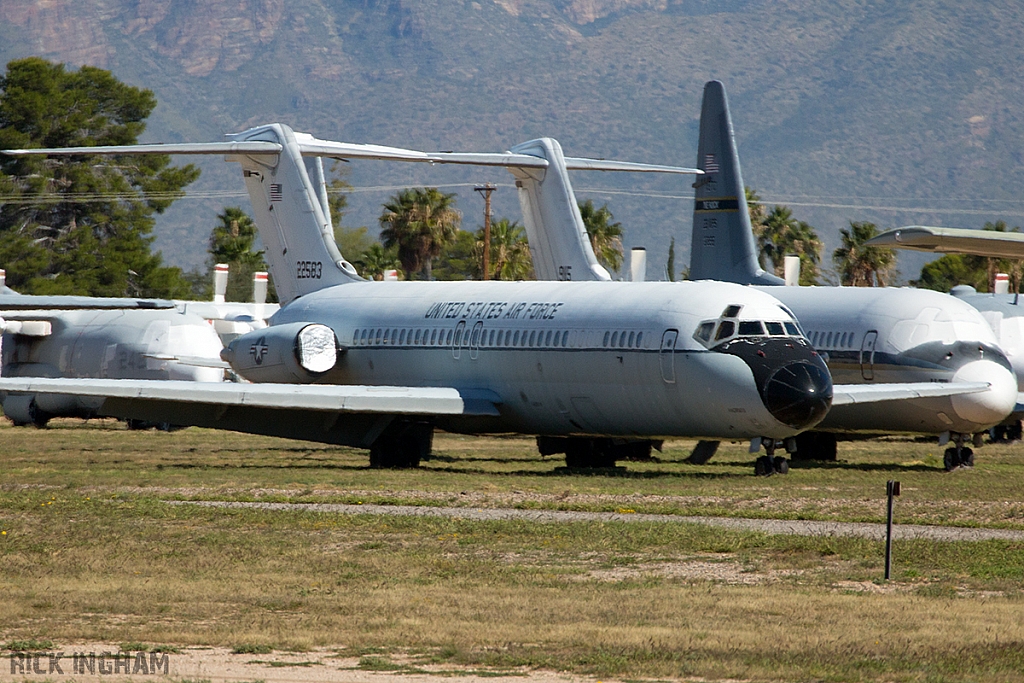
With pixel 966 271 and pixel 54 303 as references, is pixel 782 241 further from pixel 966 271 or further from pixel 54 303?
pixel 54 303

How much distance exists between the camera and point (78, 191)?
101812 millimetres

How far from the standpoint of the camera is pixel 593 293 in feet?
95.3

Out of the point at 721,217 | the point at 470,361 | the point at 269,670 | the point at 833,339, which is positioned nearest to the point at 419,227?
the point at 721,217

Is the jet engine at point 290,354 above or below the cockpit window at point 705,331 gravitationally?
below

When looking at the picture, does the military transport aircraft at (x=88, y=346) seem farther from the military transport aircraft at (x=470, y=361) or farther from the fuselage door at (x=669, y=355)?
the fuselage door at (x=669, y=355)

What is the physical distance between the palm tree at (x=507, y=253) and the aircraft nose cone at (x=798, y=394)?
58.5 meters

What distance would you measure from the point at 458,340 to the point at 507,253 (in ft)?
177

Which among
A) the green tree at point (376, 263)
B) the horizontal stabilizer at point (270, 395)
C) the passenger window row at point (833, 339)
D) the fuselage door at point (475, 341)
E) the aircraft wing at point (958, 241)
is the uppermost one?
the green tree at point (376, 263)

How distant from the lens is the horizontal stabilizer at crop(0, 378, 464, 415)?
88.1 ft

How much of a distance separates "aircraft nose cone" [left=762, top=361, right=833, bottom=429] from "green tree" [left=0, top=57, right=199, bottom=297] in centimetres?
7022

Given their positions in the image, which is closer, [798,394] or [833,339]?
[798,394]

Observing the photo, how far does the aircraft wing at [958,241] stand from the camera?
2656cm

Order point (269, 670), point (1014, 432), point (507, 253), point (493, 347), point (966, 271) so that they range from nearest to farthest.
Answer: point (269, 670) < point (493, 347) < point (1014, 432) < point (507, 253) < point (966, 271)

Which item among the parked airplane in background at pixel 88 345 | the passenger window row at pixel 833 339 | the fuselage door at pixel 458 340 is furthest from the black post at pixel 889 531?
the parked airplane in background at pixel 88 345
